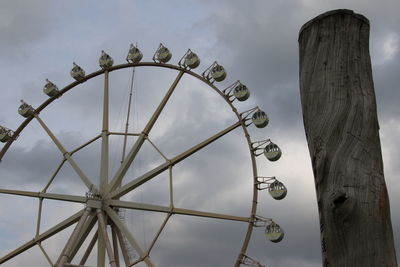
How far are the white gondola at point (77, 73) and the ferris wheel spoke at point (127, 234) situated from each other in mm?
6864

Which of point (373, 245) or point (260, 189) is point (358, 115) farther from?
point (260, 189)

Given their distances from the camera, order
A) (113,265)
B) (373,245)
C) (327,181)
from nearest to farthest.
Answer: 1. (373,245)
2. (327,181)
3. (113,265)

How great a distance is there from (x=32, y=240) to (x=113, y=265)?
5167mm

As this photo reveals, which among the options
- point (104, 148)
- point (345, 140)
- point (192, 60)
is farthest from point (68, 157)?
point (345, 140)

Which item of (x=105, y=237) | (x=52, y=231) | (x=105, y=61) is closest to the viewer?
(x=105, y=237)

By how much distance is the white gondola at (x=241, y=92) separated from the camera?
2086 centimetres

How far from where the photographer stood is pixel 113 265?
18250 mm

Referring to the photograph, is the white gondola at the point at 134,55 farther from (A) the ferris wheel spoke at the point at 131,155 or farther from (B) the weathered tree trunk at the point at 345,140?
(B) the weathered tree trunk at the point at 345,140

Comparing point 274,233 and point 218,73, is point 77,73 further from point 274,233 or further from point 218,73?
point 274,233

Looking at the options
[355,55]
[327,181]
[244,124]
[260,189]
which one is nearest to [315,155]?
[327,181]

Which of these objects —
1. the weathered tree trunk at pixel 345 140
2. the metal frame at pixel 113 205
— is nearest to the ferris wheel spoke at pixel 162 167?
the metal frame at pixel 113 205

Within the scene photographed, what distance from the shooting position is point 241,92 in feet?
68.6

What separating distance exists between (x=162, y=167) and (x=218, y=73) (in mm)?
4215

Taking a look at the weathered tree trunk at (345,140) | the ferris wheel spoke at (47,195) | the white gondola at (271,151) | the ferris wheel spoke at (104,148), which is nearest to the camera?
the weathered tree trunk at (345,140)
